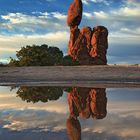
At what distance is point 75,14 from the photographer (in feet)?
244

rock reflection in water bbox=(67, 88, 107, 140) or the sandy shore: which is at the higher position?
the sandy shore

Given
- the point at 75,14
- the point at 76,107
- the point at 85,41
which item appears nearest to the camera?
the point at 76,107

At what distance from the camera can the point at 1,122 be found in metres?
11.5

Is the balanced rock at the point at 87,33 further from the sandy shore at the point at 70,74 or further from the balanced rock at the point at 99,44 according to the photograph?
the sandy shore at the point at 70,74

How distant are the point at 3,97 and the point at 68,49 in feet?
183

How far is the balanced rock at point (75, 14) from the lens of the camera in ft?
243

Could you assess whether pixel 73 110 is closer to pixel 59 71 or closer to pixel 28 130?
pixel 28 130

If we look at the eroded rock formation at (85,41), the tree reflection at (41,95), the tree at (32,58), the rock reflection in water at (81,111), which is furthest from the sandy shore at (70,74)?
the eroded rock formation at (85,41)

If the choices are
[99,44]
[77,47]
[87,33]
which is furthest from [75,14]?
[99,44]

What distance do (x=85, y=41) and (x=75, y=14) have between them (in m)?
6.38

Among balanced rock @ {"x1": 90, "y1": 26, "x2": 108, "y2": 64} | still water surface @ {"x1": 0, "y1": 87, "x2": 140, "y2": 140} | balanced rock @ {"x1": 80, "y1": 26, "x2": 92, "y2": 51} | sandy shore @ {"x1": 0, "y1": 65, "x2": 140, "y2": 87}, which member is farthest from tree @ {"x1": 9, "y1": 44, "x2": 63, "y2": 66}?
still water surface @ {"x1": 0, "y1": 87, "x2": 140, "y2": 140}

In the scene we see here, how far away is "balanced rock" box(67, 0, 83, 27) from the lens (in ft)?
243

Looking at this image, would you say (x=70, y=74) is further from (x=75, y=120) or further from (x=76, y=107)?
(x=75, y=120)

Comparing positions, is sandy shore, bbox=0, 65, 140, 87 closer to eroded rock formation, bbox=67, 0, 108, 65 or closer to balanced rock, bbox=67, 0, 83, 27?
eroded rock formation, bbox=67, 0, 108, 65
